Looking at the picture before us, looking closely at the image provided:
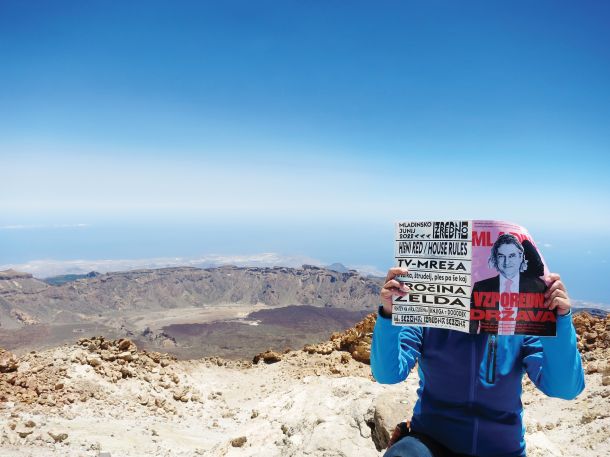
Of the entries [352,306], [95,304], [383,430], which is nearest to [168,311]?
[95,304]

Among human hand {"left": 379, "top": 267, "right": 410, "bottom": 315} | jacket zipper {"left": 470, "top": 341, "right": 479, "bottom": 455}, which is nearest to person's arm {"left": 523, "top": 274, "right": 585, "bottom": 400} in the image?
jacket zipper {"left": 470, "top": 341, "right": 479, "bottom": 455}

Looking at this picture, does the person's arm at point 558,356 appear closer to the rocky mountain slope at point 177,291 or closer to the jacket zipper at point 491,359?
the jacket zipper at point 491,359

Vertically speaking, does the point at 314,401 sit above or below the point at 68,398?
above

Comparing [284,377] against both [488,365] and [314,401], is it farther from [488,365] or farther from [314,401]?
[488,365]

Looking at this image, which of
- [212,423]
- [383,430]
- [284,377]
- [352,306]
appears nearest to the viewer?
[383,430]

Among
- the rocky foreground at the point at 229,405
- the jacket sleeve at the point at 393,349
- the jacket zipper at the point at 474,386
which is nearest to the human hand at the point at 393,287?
the jacket sleeve at the point at 393,349

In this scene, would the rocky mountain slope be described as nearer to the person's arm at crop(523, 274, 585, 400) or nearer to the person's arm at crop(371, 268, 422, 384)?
the person's arm at crop(371, 268, 422, 384)

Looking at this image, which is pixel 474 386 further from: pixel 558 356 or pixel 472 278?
pixel 472 278
